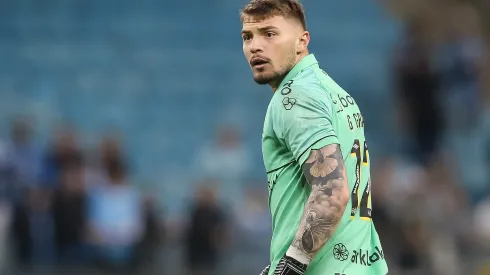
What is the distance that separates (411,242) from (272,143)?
7502 mm

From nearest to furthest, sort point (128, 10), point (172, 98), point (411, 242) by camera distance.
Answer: point (411, 242) < point (172, 98) < point (128, 10)

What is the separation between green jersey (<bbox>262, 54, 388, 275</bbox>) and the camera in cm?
412

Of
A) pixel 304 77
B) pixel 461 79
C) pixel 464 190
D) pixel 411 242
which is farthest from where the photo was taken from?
pixel 461 79

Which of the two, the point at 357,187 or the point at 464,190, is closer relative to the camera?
the point at 357,187

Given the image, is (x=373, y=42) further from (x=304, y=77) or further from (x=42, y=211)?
(x=304, y=77)

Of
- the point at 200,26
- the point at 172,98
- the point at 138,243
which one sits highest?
the point at 200,26

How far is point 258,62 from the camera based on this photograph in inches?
173

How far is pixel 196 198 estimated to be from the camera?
1199 centimetres

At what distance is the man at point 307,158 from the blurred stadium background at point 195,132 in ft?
23.3

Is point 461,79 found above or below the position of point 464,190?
above

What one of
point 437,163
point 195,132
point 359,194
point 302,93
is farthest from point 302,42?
point 195,132

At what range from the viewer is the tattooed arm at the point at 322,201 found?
4039 millimetres

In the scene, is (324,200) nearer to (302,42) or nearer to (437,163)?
(302,42)

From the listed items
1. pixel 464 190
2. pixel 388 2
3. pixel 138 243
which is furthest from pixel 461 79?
pixel 138 243
